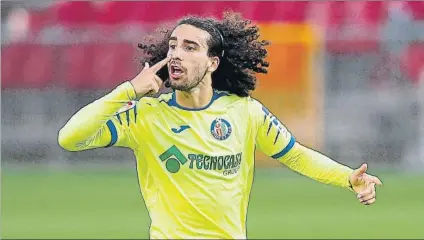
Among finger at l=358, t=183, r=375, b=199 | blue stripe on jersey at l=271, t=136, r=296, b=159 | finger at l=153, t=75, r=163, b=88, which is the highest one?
finger at l=153, t=75, r=163, b=88

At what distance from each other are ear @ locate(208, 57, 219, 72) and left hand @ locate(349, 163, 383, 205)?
3.48ft

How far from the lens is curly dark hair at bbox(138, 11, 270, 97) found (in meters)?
7.81

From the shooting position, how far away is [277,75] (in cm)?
2166

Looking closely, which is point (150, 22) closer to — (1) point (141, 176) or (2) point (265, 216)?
(2) point (265, 216)

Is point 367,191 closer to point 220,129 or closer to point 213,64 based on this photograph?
point 220,129

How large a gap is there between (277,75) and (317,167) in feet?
45.5

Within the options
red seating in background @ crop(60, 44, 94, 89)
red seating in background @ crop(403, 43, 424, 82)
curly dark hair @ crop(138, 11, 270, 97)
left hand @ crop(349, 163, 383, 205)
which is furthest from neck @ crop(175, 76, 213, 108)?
red seating in background @ crop(403, 43, 424, 82)

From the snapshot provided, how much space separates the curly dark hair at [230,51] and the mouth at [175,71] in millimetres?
420

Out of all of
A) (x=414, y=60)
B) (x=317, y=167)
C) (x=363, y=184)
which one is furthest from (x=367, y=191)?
(x=414, y=60)

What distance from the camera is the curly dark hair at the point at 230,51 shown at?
7.81m

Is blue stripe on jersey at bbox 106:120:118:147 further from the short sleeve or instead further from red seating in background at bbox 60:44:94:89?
red seating in background at bbox 60:44:94:89

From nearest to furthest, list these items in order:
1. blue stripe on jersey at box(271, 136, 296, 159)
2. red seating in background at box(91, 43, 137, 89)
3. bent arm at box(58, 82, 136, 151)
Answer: bent arm at box(58, 82, 136, 151), blue stripe on jersey at box(271, 136, 296, 159), red seating in background at box(91, 43, 137, 89)

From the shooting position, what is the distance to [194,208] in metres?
7.38

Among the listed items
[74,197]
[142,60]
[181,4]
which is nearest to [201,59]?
[142,60]
